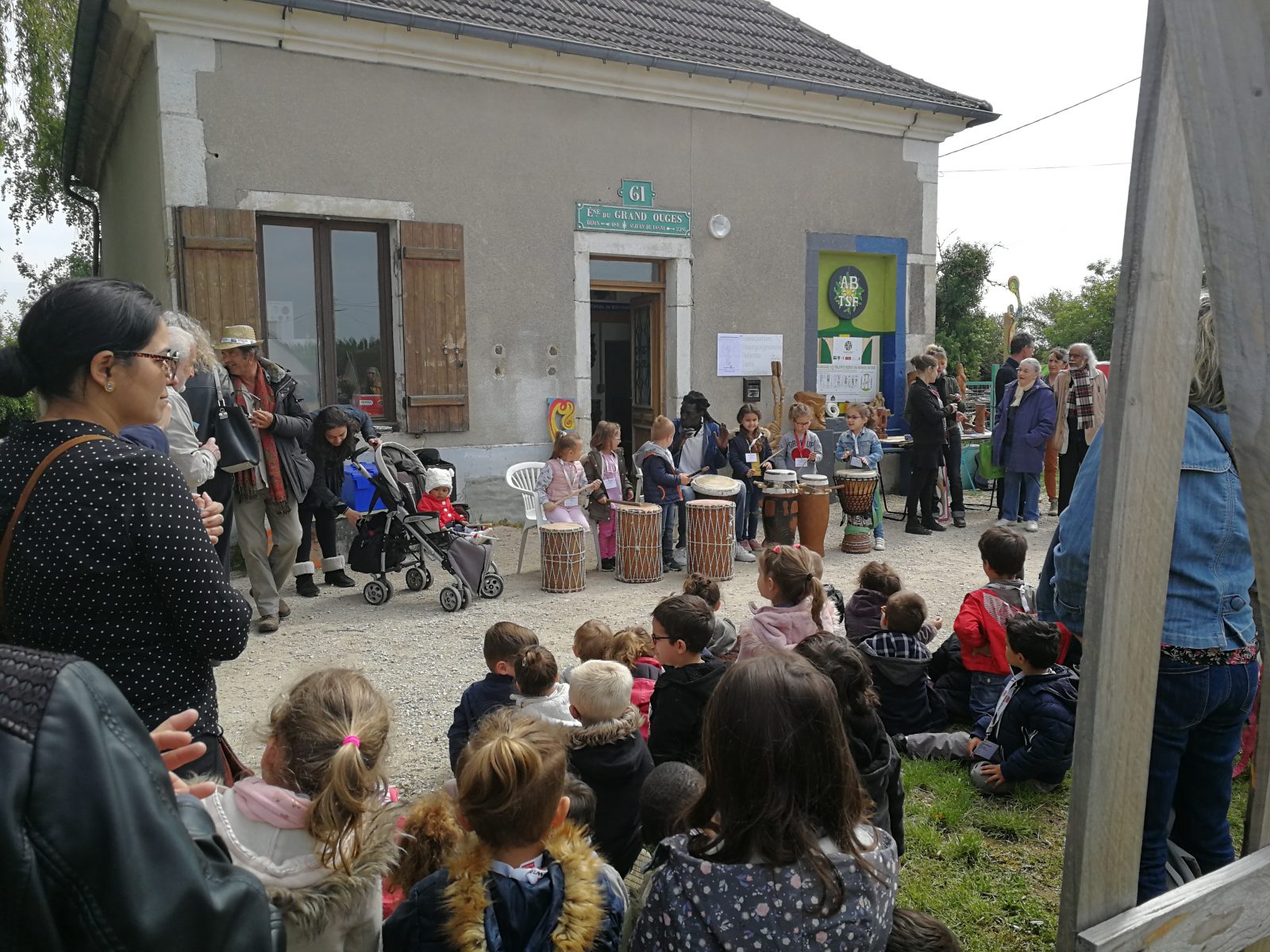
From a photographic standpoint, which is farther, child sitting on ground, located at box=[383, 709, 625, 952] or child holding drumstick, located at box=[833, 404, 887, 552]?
child holding drumstick, located at box=[833, 404, 887, 552]

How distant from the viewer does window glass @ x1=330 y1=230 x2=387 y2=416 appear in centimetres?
815

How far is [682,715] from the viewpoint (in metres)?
3.15

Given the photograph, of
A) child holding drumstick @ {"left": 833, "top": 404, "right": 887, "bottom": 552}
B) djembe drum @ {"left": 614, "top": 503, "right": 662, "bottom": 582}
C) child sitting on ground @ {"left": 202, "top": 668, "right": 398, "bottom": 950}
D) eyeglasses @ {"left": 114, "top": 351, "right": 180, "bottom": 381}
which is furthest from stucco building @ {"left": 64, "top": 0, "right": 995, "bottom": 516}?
child sitting on ground @ {"left": 202, "top": 668, "right": 398, "bottom": 950}

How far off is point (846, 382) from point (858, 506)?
2.83 meters

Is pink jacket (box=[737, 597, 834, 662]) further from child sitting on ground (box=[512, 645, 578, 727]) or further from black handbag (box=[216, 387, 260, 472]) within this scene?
black handbag (box=[216, 387, 260, 472])

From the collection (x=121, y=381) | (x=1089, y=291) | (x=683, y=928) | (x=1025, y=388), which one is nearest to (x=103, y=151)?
(x=1025, y=388)

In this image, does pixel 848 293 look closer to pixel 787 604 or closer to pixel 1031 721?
pixel 787 604

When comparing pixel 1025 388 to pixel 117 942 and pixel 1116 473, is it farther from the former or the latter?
pixel 117 942

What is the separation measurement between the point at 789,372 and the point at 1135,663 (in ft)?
28.5

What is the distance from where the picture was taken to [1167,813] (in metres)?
2.22

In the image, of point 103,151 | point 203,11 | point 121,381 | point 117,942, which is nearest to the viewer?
point 117,942

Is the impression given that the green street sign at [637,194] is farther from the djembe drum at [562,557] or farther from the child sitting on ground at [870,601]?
the child sitting on ground at [870,601]

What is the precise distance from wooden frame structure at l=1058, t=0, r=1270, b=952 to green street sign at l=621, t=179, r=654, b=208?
26.0 feet

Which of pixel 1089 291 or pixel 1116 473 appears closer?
pixel 1116 473
